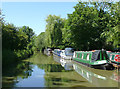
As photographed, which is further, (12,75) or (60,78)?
(12,75)

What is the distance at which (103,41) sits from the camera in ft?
100

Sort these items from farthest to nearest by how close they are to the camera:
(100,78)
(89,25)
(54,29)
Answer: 1. (54,29)
2. (89,25)
3. (100,78)

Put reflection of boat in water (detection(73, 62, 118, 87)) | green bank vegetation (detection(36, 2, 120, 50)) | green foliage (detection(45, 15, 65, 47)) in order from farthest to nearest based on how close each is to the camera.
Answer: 1. green foliage (detection(45, 15, 65, 47))
2. green bank vegetation (detection(36, 2, 120, 50))
3. reflection of boat in water (detection(73, 62, 118, 87))

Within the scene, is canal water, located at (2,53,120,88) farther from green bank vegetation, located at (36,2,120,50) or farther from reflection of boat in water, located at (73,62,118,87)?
green bank vegetation, located at (36,2,120,50)

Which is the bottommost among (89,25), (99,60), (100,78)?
(100,78)

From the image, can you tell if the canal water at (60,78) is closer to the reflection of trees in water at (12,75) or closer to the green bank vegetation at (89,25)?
the reflection of trees in water at (12,75)

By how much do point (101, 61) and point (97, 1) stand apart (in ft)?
62.1

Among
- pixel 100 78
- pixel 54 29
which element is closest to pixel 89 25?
Result: pixel 54 29

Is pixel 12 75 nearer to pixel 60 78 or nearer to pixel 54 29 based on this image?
pixel 60 78

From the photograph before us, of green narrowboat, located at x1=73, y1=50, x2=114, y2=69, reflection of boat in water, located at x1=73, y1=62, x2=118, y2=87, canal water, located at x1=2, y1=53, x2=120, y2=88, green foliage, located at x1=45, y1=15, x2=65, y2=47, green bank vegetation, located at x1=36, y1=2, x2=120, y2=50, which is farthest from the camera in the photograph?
green foliage, located at x1=45, y1=15, x2=65, y2=47

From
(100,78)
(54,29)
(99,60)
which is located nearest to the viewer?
(100,78)

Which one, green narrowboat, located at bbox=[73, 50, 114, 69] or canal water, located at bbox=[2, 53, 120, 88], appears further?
green narrowboat, located at bbox=[73, 50, 114, 69]

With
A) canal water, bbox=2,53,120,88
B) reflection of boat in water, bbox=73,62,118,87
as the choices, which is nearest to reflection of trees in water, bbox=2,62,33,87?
canal water, bbox=2,53,120,88

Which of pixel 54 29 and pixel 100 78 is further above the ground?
pixel 54 29
